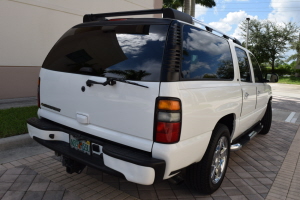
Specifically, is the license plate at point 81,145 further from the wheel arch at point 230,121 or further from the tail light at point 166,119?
the wheel arch at point 230,121

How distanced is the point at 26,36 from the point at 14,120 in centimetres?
373

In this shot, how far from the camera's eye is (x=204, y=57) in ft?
9.68

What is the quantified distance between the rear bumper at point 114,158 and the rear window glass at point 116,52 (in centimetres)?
64

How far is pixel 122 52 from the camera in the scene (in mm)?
2604

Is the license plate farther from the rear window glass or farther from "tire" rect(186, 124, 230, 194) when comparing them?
"tire" rect(186, 124, 230, 194)

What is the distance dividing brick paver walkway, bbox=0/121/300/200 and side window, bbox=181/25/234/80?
1.39 m

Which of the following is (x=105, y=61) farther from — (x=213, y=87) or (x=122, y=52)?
(x=213, y=87)

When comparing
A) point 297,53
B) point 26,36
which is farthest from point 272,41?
point 26,36

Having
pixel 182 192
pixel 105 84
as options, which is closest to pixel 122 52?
pixel 105 84

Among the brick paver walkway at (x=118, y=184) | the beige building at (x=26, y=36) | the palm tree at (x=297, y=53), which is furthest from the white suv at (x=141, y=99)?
the palm tree at (x=297, y=53)

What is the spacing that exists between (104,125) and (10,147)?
2312mm

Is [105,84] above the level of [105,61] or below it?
below

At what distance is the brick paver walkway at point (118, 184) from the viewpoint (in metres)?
3.06

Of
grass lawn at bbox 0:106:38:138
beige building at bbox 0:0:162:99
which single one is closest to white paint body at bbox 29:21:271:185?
grass lawn at bbox 0:106:38:138
